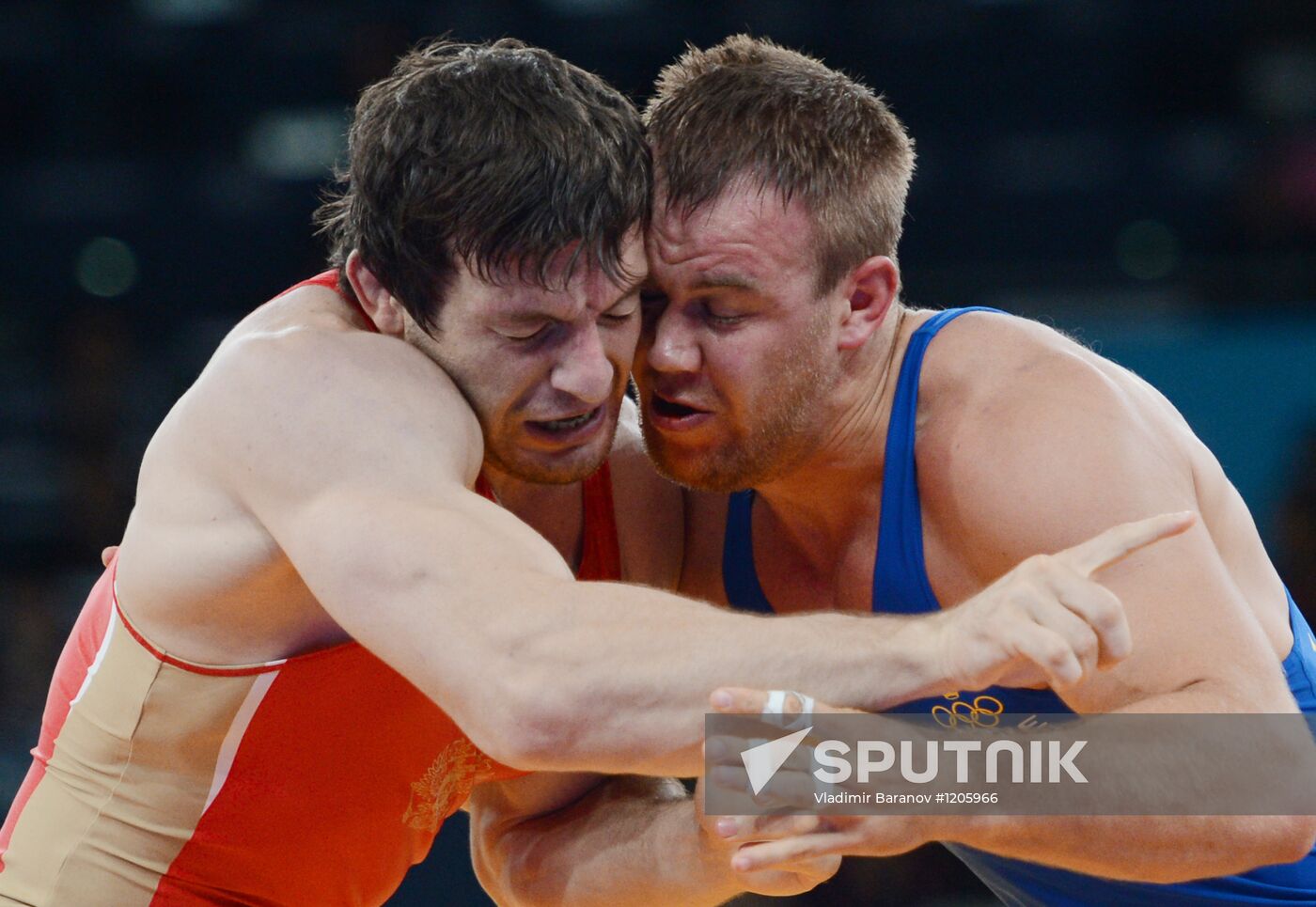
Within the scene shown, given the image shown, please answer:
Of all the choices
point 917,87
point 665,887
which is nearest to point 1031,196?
point 917,87

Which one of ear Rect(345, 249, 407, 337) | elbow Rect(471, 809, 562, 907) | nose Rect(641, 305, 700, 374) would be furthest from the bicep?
elbow Rect(471, 809, 562, 907)

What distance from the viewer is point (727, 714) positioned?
1836 millimetres

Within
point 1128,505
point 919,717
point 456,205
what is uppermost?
point 456,205

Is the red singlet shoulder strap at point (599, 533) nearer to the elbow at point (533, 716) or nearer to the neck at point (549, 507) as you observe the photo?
the neck at point (549, 507)

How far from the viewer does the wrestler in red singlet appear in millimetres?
2258

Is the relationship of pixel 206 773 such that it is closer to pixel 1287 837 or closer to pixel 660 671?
pixel 660 671

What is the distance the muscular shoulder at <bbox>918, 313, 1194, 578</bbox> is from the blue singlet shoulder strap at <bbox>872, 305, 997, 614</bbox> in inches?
1.1

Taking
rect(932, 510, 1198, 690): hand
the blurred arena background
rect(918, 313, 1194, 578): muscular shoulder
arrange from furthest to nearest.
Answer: the blurred arena background → rect(918, 313, 1194, 578): muscular shoulder → rect(932, 510, 1198, 690): hand

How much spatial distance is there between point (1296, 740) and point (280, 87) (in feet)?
19.3

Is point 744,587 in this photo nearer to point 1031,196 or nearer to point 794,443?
point 794,443

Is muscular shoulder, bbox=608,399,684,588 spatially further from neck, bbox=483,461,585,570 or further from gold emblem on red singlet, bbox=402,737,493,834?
gold emblem on red singlet, bbox=402,737,493,834

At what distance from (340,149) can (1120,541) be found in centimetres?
534

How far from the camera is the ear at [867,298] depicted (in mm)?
2676

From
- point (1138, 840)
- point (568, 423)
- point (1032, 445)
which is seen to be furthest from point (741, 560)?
point (1138, 840)
